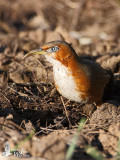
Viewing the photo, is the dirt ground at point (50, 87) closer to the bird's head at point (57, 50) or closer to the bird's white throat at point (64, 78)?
the bird's white throat at point (64, 78)

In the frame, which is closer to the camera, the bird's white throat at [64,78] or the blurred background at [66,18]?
the bird's white throat at [64,78]

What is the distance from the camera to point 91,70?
413 centimetres

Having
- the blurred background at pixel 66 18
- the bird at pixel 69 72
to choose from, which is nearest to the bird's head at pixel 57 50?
the bird at pixel 69 72

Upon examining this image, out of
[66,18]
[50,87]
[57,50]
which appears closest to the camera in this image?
[57,50]

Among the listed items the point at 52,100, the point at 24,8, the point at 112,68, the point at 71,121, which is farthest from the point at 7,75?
the point at 24,8

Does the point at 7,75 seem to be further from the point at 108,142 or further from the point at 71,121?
the point at 108,142

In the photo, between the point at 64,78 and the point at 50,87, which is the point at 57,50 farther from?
the point at 50,87

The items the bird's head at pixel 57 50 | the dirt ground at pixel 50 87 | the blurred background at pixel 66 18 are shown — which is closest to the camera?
the dirt ground at pixel 50 87

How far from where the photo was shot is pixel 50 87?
4.68 meters

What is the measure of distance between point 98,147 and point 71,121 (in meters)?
1.15

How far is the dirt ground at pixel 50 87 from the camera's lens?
2980 mm

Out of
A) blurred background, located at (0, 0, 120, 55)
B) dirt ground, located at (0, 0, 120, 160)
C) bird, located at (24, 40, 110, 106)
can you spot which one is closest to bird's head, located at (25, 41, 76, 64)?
bird, located at (24, 40, 110, 106)

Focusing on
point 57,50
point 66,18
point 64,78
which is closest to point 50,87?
point 64,78

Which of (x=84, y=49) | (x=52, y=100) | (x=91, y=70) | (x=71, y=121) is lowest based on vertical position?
(x=71, y=121)
